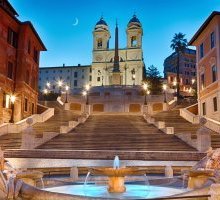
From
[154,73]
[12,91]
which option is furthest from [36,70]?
[154,73]

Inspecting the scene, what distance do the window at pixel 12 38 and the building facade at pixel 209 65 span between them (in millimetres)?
21789

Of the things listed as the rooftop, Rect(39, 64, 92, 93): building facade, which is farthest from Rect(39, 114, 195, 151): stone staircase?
Rect(39, 64, 92, 93): building facade

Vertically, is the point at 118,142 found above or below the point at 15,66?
→ below

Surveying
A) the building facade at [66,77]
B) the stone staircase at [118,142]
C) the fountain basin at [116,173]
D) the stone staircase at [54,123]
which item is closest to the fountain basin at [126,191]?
the fountain basin at [116,173]

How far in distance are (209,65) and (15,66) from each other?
73.3 ft

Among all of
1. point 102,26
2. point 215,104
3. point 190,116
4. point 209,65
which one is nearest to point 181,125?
point 190,116

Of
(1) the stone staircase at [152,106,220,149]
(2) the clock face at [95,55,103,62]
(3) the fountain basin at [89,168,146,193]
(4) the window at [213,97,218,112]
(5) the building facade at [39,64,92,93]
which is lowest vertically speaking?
(3) the fountain basin at [89,168,146,193]

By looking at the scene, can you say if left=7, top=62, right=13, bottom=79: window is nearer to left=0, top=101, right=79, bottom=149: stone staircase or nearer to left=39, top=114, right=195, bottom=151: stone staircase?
left=0, top=101, right=79, bottom=149: stone staircase

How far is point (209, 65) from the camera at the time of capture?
34906 mm

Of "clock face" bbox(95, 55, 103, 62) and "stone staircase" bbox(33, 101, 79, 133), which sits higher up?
"clock face" bbox(95, 55, 103, 62)

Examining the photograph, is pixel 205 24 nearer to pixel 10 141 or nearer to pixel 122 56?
pixel 10 141

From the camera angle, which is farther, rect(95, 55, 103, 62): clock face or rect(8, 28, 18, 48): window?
rect(95, 55, 103, 62): clock face

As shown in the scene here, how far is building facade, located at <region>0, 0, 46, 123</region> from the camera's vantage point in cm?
3200

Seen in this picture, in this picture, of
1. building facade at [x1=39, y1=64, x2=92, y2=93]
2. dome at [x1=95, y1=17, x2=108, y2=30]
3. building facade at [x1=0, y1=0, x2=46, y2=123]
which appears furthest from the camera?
building facade at [x1=39, y1=64, x2=92, y2=93]
